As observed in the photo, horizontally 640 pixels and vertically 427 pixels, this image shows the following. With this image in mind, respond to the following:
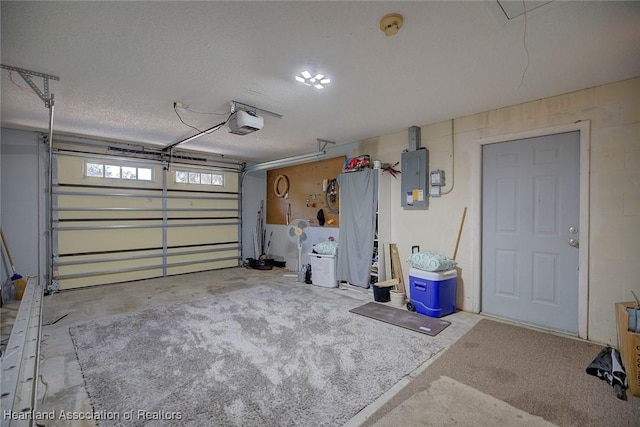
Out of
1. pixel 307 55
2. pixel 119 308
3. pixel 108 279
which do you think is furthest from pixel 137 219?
pixel 307 55

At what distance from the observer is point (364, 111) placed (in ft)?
11.5

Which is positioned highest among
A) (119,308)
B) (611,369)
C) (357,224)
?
(357,224)

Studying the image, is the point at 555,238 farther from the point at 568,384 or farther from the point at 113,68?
the point at 113,68

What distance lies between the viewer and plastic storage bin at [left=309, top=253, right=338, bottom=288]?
4.91 meters

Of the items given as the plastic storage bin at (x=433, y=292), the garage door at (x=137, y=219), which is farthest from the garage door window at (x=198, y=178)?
the plastic storage bin at (x=433, y=292)

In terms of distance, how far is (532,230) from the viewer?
320cm

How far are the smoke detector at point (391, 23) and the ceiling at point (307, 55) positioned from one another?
0.14 ft

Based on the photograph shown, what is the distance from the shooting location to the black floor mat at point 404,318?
121 inches

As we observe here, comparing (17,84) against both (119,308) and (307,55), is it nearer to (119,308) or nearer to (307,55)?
(119,308)

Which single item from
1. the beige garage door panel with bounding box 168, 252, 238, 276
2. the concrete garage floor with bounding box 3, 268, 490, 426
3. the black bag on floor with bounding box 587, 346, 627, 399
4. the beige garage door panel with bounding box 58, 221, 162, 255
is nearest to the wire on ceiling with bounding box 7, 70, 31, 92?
the concrete garage floor with bounding box 3, 268, 490, 426

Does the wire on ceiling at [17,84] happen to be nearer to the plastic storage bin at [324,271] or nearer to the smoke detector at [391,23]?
the smoke detector at [391,23]

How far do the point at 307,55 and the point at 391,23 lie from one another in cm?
70

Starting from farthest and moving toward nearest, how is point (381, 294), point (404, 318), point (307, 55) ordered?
1. point (381, 294)
2. point (404, 318)
3. point (307, 55)

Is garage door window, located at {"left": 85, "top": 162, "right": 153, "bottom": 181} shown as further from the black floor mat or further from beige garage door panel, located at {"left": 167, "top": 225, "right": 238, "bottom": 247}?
the black floor mat
